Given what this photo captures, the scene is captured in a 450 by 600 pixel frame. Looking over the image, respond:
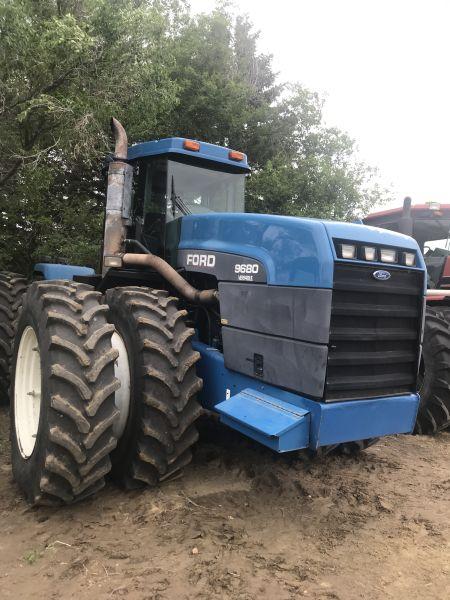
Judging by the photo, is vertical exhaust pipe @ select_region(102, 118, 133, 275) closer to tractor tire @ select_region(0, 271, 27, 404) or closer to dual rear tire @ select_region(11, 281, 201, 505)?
dual rear tire @ select_region(11, 281, 201, 505)

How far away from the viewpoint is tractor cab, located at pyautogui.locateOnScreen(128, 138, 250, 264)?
14.2 feet

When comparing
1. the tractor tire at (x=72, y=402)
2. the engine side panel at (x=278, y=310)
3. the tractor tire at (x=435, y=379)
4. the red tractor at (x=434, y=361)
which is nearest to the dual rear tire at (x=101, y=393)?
the tractor tire at (x=72, y=402)

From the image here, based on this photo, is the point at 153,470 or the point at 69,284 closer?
the point at 153,470

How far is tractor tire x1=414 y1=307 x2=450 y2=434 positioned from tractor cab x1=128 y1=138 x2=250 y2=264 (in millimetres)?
2478

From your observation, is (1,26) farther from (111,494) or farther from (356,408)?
(356,408)

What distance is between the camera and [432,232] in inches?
279

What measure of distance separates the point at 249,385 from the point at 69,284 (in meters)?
1.49

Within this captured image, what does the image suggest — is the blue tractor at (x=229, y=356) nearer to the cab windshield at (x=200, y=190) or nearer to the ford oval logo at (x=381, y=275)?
the ford oval logo at (x=381, y=275)

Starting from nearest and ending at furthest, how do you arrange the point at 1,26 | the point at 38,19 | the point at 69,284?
the point at 69,284 < the point at 1,26 < the point at 38,19

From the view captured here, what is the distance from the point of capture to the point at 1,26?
22.0 feet

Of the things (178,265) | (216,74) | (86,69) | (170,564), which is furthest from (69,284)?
(216,74)

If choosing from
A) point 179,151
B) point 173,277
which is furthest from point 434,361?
point 179,151

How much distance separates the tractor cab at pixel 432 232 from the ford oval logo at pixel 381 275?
147 inches

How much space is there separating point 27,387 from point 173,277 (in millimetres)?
1426
